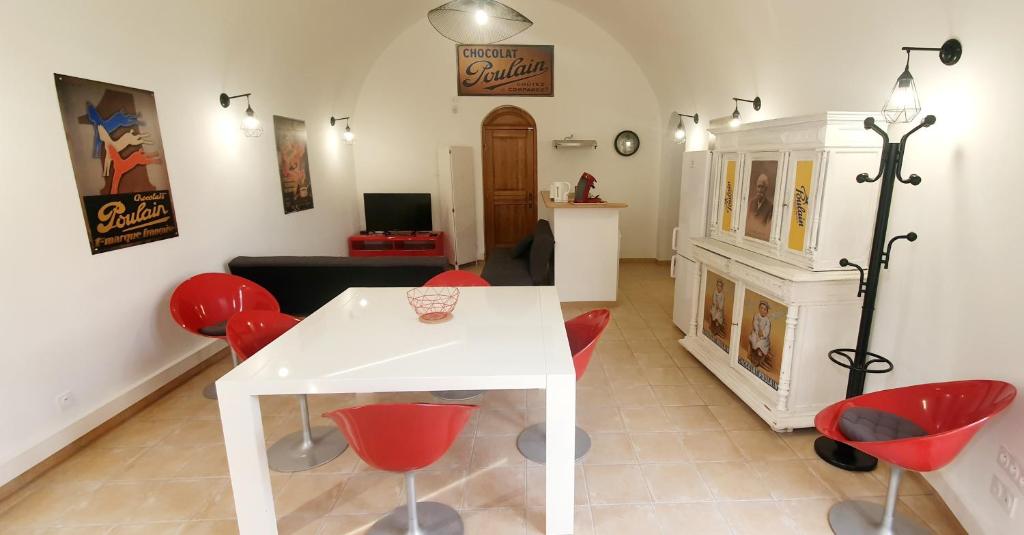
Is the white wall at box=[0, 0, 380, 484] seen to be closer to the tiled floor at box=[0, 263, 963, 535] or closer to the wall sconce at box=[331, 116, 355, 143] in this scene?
the tiled floor at box=[0, 263, 963, 535]

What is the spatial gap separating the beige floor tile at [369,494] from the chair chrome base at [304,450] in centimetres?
27

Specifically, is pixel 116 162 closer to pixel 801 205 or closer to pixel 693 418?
pixel 693 418

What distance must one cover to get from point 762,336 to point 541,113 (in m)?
4.93

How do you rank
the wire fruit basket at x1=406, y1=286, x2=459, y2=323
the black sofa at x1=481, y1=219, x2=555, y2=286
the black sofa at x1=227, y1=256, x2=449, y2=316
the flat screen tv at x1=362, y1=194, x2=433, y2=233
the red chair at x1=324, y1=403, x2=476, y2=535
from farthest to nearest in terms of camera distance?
the flat screen tv at x1=362, y1=194, x2=433, y2=233
the black sofa at x1=481, y1=219, x2=555, y2=286
the black sofa at x1=227, y1=256, x2=449, y2=316
the wire fruit basket at x1=406, y1=286, x2=459, y2=323
the red chair at x1=324, y1=403, x2=476, y2=535

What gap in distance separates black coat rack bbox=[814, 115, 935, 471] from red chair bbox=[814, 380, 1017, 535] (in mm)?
220

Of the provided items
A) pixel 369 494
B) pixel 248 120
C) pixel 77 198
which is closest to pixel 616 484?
pixel 369 494

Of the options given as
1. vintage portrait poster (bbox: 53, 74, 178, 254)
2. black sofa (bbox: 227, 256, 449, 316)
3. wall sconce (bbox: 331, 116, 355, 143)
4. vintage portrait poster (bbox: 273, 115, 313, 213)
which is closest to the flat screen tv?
wall sconce (bbox: 331, 116, 355, 143)

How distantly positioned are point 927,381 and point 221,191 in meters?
4.75

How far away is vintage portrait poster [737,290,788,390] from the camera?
9.00 feet

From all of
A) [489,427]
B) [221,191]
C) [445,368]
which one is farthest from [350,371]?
[221,191]

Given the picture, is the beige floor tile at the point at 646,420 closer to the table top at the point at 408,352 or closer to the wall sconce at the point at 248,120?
the table top at the point at 408,352

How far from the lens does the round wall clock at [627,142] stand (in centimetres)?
695

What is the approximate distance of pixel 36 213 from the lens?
7.99 ft

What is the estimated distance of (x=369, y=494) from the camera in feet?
7.57
